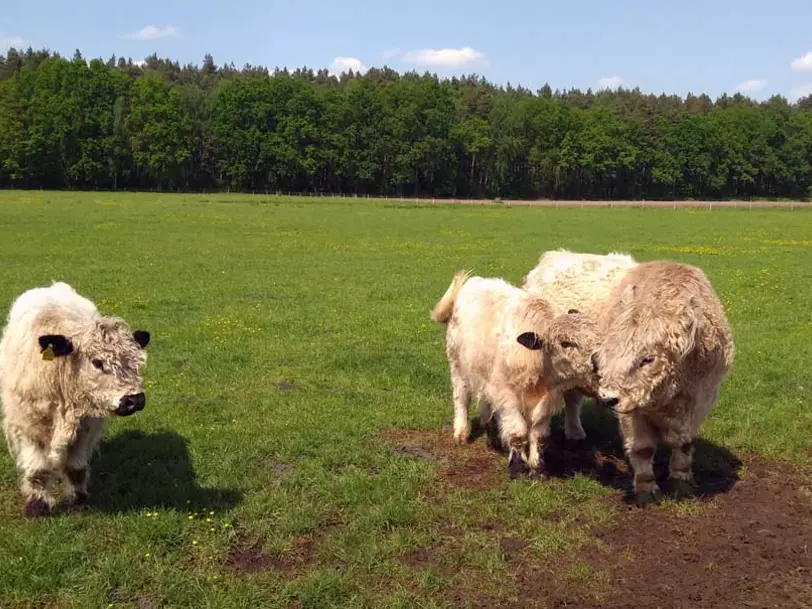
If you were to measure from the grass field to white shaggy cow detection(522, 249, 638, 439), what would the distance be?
0.58 m

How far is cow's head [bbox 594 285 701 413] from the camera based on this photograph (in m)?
7.08

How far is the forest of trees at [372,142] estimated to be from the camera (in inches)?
4205

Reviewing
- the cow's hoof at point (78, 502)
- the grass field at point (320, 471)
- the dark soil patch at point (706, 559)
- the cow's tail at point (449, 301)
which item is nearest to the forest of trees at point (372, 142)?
the grass field at point (320, 471)

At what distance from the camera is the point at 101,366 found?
6844 millimetres

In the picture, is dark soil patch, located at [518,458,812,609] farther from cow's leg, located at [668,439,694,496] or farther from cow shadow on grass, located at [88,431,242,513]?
cow shadow on grass, located at [88,431,242,513]

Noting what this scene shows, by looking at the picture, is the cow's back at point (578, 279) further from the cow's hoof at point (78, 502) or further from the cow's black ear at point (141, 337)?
the cow's hoof at point (78, 502)

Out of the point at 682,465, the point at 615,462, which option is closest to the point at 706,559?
the point at 682,465

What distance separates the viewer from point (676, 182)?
128 metres

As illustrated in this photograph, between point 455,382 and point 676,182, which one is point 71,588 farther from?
point 676,182

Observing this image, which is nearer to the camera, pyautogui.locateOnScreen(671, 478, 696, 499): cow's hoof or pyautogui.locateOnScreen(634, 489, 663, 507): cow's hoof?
pyautogui.locateOnScreen(634, 489, 663, 507): cow's hoof

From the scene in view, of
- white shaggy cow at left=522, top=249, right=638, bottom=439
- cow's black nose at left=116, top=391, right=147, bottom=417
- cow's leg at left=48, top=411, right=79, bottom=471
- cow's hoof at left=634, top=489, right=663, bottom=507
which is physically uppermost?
white shaggy cow at left=522, top=249, right=638, bottom=439

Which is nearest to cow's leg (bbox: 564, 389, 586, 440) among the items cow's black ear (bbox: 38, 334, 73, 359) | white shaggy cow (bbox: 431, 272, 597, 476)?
white shaggy cow (bbox: 431, 272, 597, 476)

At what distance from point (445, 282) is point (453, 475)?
15.1 metres

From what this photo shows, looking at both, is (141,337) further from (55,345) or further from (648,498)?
(648,498)
